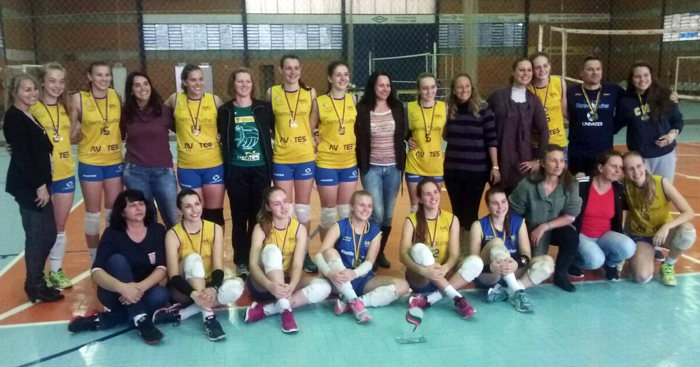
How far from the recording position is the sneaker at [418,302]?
3605 mm

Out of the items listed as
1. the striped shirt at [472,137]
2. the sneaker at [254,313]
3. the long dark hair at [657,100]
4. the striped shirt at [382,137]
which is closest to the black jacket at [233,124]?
the striped shirt at [382,137]

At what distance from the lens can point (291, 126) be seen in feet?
13.4

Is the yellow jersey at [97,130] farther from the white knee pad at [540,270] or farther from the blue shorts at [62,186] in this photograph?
the white knee pad at [540,270]

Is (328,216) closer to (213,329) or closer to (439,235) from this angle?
(439,235)

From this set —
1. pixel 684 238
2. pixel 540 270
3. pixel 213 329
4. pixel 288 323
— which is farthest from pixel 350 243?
→ pixel 684 238

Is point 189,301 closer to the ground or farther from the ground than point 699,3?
closer to the ground

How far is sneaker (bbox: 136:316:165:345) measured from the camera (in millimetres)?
3178

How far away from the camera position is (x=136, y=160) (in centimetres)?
391

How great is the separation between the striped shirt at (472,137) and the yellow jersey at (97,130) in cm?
245

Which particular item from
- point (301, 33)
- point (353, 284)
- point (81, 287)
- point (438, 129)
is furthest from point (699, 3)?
point (81, 287)

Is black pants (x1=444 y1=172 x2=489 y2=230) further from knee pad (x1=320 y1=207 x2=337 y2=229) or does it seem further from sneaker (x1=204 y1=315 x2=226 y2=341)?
sneaker (x1=204 y1=315 x2=226 y2=341)

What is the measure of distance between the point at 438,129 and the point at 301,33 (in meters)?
13.6

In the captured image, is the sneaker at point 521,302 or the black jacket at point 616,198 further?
the black jacket at point 616,198

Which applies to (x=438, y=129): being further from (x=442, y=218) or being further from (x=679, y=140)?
(x=679, y=140)
